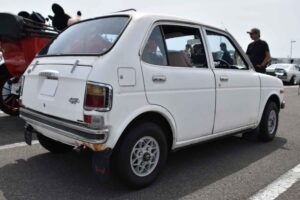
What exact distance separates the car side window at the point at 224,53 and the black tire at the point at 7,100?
409cm

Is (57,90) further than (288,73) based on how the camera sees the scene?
No

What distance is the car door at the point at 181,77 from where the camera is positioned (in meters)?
3.65

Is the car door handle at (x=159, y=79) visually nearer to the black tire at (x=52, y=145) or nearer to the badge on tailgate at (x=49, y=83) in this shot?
the badge on tailgate at (x=49, y=83)

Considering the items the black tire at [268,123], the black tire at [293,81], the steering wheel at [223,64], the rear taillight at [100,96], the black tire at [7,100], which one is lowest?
the black tire at [293,81]

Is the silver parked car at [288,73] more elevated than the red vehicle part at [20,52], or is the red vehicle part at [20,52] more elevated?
the red vehicle part at [20,52]

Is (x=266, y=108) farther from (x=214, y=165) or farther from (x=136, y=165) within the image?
(x=136, y=165)

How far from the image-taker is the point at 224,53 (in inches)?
197

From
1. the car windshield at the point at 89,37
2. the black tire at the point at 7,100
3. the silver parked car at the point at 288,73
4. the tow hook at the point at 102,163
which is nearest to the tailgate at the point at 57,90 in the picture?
the car windshield at the point at 89,37

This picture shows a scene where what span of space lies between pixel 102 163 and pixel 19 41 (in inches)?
148

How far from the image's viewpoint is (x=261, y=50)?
7895mm

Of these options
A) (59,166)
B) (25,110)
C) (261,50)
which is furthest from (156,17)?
(261,50)

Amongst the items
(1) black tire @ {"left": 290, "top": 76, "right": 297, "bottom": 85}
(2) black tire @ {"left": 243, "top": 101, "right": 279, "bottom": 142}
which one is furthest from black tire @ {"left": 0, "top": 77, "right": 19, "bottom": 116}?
(1) black tire @ {"left": 290, "top": 76, "right": 297, "bottom": 85}

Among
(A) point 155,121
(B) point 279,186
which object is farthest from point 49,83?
(B) point 279,186

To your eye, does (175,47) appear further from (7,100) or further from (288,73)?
(288,73)
